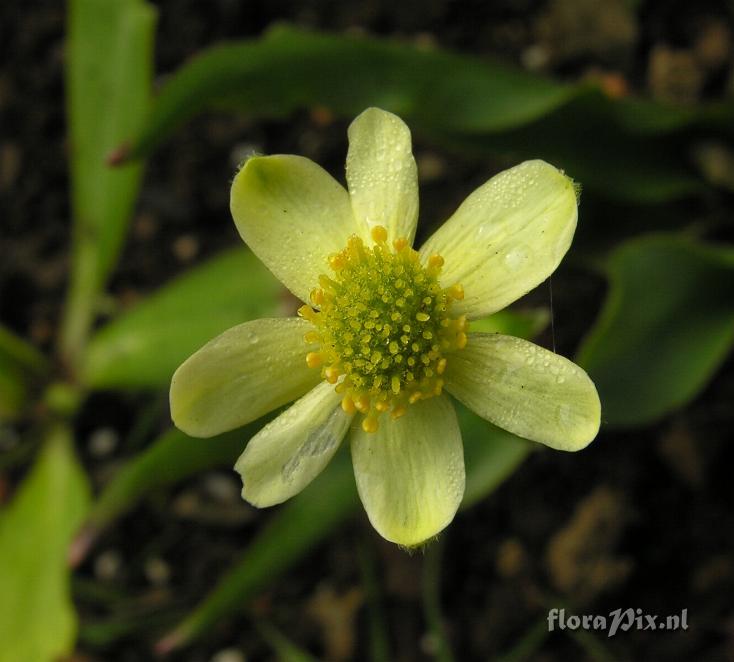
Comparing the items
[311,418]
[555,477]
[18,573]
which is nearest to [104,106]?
[18,573]

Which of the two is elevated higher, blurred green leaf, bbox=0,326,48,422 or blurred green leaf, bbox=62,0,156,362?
blurred green leaf, bbox=62,0,156,362

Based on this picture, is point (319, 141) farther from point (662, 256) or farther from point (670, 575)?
point (670, 575)

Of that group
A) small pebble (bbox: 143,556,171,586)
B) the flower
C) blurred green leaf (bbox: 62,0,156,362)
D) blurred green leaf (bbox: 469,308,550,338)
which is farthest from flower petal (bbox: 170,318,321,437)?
small pebble (bbox: 143,556,171,586)

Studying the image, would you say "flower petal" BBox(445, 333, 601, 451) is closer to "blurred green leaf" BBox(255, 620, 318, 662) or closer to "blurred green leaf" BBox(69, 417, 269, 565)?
"blurred green leaf" BBox(69, 417, 269, 565)

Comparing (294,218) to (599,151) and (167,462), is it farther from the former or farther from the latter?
(599,151)

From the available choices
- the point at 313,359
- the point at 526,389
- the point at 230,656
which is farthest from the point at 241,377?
the point at 230,656
